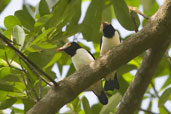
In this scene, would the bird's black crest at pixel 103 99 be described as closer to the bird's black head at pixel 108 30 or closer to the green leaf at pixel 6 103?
the bird's black head at pixel 108 30

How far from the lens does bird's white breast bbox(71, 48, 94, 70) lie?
3.14m

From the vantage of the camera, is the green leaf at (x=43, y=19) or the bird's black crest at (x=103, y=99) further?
the bird's black crest at (x=103, y=99)

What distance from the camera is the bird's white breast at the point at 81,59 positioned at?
10.3ft

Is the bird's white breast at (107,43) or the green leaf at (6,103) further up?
the green leaf at (6,103)

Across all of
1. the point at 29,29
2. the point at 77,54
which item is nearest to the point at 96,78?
the point at 29,29

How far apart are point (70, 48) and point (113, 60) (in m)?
1.11

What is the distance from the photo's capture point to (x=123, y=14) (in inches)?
100.0

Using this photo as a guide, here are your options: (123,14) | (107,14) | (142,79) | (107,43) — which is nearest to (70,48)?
(107,43)

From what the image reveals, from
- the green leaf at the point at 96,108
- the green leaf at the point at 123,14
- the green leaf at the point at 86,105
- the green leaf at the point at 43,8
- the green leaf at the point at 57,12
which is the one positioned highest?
the green leaf at the point at 43,8

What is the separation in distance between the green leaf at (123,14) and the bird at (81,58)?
70 cm

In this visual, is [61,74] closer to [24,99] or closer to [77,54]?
[77,54]

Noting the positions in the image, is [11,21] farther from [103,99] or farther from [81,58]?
[103,99]

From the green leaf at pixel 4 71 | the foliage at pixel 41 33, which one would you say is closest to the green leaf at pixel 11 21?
the foliage at pixel 41 33

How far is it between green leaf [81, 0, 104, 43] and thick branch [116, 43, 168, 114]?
20.1 inches
